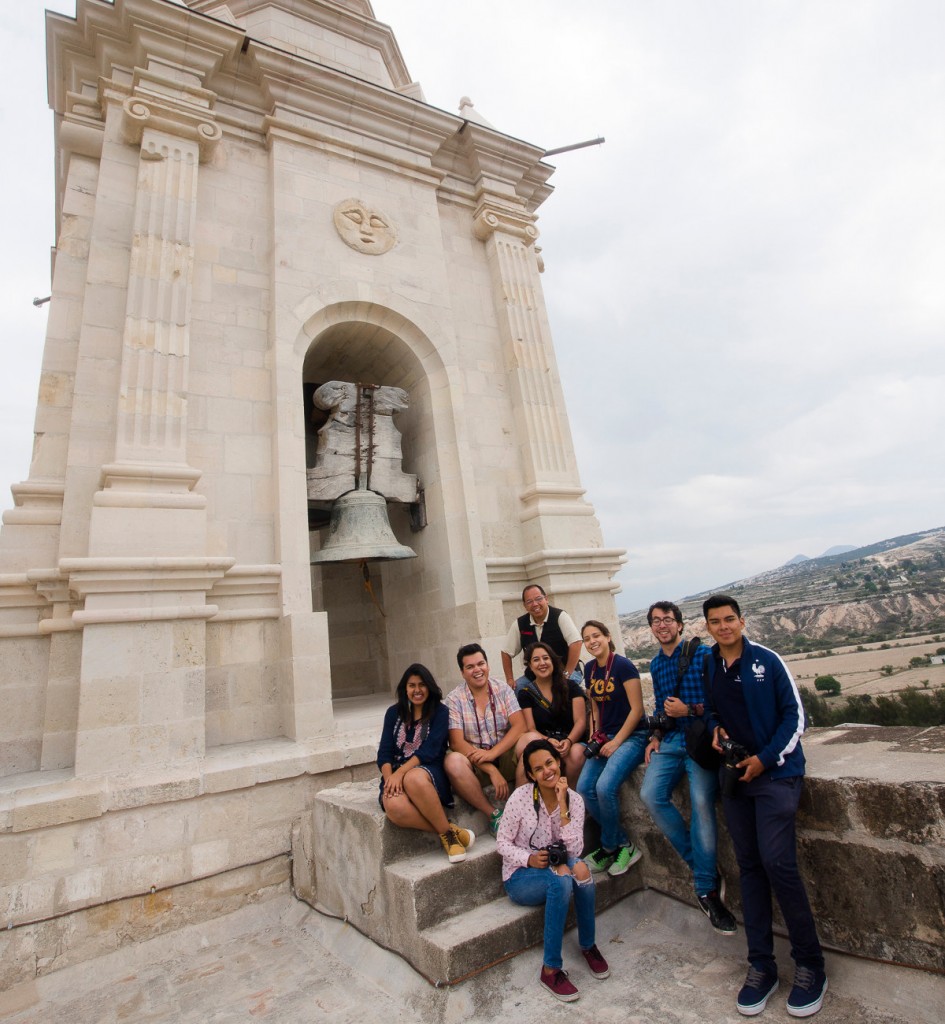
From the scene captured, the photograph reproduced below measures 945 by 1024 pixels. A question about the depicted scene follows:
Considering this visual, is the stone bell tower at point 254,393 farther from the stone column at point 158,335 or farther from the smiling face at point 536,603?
the smiling face at point 536,603

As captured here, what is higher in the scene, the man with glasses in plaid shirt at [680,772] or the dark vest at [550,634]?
the dark vest at [550,634]

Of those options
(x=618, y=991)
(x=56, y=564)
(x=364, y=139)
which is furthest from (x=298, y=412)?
(x=618, y=991)

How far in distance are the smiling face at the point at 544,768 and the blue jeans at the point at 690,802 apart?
25.5 inches

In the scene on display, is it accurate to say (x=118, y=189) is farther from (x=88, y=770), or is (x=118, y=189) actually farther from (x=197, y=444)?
(x=88, y=770)

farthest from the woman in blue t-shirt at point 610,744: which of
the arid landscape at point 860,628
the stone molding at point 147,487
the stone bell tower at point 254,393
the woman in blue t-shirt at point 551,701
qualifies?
the arid landscape at point 860,628

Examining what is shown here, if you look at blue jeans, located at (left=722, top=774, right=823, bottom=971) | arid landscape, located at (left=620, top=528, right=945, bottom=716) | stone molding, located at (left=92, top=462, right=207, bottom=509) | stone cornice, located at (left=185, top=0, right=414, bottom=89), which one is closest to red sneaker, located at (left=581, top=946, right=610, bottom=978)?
blue jeans, located at (left=722, top=774, right=823, bottom=971)

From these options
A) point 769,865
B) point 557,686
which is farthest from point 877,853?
point 557,686

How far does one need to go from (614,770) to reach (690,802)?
52cm

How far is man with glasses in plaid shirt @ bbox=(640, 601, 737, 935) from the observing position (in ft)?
11.7

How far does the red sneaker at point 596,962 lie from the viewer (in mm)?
3328

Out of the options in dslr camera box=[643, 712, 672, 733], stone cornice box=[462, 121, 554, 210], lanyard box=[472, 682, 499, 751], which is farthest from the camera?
stone cornice box=[462, 121, 554, 210]

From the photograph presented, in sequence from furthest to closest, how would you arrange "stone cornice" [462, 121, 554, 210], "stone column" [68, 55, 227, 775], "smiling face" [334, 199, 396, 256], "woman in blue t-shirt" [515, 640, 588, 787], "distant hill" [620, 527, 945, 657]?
"distant hill" [620, 527, 945, 657], "stone cornice" [462, 121, 554, 210], "smiling face" [334, 199, 396, 256], "stone column" [68, 55, 227, 775], "woman in blue t-shirt" [515, 640, 588, 787]

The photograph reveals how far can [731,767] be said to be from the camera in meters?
3.24

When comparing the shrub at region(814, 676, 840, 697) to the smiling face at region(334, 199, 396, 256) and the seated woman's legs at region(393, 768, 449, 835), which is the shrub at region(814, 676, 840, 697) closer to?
the smiling face at region(334, 199, 396, 256)
